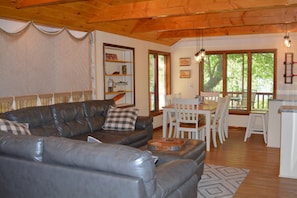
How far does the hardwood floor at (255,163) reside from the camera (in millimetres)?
3744

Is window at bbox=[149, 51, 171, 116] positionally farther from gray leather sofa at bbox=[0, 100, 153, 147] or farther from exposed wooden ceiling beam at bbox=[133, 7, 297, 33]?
gray leather sofa at bbox=[0, 100, 153, 147]

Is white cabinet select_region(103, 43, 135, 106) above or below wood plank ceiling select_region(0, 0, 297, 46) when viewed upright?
below

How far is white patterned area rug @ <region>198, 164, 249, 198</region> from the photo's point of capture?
3.69m

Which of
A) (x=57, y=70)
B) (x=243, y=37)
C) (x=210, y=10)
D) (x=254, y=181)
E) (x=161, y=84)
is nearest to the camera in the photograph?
(x=254, y=181)

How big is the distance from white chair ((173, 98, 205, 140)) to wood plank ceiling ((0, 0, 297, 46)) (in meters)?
1.56

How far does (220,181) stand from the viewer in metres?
4.09

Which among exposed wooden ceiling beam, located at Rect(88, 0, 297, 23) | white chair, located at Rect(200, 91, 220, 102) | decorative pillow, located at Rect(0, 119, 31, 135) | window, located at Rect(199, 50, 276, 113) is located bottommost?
decorative pillow, located at Rect(0, 119, 31, 135)

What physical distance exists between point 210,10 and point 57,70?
2674mm

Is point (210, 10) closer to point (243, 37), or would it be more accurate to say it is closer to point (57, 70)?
point (57, 70)

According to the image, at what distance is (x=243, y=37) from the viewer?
795 cm

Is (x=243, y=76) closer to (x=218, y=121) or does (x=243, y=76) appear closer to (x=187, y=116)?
(x=218, y=121)

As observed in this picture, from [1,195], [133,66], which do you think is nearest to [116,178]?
[1,195]

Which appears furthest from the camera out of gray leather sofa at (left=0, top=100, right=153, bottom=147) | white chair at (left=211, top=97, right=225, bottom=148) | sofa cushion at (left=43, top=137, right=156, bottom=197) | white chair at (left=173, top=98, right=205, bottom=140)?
white chair at (left=211, top=97, right=225, bottom=148)

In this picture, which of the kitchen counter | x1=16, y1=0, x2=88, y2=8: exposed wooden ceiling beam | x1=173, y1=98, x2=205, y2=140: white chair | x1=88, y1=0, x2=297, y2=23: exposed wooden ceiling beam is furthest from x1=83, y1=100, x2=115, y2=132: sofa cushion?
the kitchen counter
